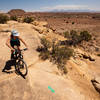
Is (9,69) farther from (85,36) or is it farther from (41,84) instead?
(85,36)

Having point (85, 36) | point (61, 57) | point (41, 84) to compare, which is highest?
point (85, 36)

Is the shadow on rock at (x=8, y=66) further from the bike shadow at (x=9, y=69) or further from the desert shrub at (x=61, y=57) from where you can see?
the desert shrub at (x=61, y=57)

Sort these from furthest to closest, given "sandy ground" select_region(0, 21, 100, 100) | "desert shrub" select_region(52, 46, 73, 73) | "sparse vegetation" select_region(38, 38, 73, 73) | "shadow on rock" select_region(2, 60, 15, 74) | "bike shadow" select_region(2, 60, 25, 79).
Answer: "sparse vegetation" select_region(38, 38, 73, 73) → "desert shrub" select_region(52, 46, 73, 73) → "shadow on rock" select_region(2, 60, 15, 74) → "bike shadow" select_region(2, 60, 25, 79) → "sandy ground" select_region(0, 21, 100, 100)

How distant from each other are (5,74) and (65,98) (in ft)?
9.23

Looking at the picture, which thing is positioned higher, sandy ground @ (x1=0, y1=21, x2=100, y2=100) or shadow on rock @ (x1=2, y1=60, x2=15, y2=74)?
shadow on rock @ (x1=2, y1=60, x2=15, y2=74)

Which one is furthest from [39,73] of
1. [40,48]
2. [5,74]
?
[40,48]

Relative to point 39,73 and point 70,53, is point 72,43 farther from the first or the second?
point 39,73

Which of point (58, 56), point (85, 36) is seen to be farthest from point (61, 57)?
point (85, 36)

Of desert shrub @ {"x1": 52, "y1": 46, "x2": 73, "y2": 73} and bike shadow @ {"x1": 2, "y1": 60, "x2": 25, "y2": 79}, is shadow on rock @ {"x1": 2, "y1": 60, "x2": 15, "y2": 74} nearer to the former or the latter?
bike shadow @ {"x1": 2, "y1": 60, "x2": 25, "y2": 79}

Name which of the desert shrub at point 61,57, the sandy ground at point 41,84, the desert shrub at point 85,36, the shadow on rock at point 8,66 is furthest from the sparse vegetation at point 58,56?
the desert shrub at point 85,36

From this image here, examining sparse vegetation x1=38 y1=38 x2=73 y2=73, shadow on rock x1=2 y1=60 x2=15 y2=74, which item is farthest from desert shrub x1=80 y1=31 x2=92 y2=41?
shadow on rock x1=2 y1=60 x2=15 y2=74

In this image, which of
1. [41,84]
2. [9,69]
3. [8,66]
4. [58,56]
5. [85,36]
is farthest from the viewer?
[85,36]

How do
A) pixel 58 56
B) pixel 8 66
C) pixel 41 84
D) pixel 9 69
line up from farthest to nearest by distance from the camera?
1. pixel 58 56
2. pixel 8 66
3. pixel 9 69
4. pixel 41 84

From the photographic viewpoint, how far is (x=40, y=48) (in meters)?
7.25
